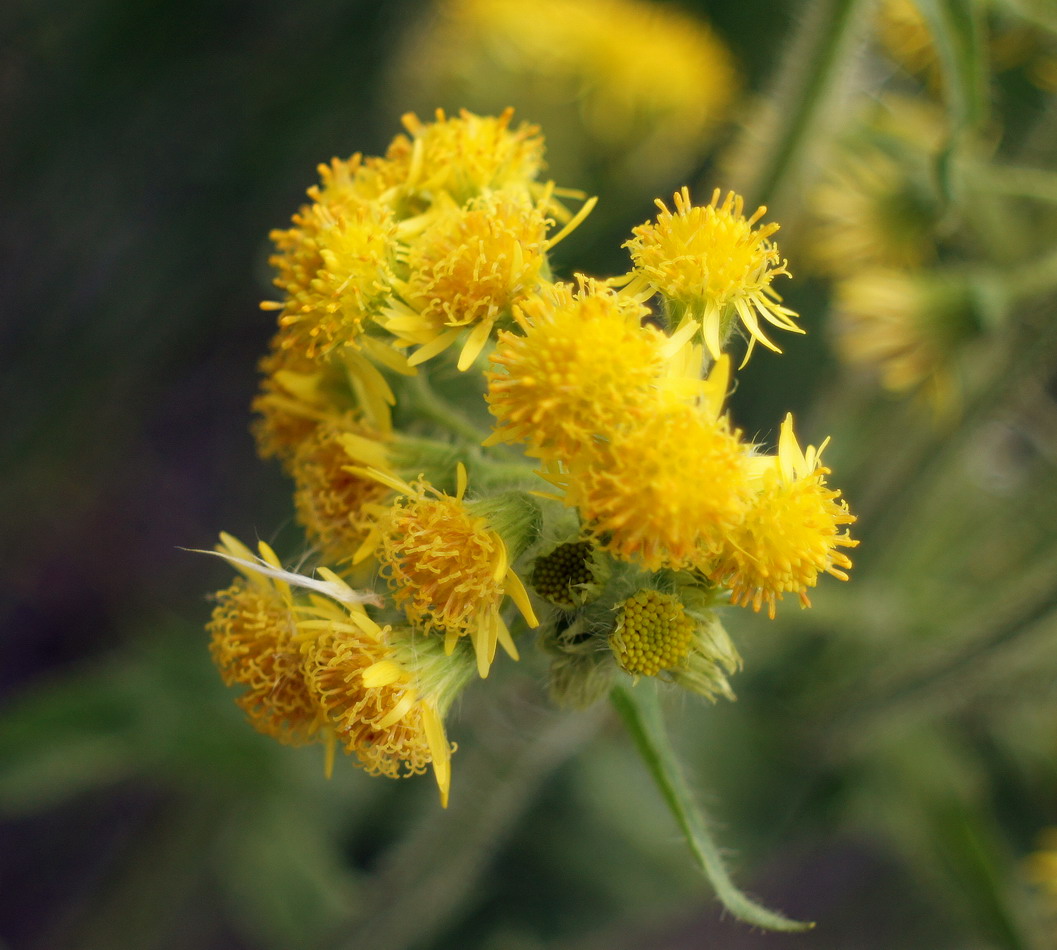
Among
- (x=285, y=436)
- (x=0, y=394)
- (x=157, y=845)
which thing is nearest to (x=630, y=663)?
(x=285, y=436)

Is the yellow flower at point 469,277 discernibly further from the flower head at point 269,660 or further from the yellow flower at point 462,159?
the flower head at point 269,660

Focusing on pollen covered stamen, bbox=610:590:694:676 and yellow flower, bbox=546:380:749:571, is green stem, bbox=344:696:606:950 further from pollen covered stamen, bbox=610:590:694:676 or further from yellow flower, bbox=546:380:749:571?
yellow flower, bbox=546:380:749:571

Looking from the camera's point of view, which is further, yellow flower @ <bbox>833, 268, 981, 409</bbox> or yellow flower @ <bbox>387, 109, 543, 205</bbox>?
yellow flower @ <bbox>833, 268, 981, 409</bbox>

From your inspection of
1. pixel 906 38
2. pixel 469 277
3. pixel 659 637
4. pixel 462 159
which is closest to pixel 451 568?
pixel 659 637

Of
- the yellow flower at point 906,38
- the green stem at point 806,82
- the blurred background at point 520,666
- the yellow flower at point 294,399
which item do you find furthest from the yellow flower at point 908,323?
the yellow flower at point 294,399

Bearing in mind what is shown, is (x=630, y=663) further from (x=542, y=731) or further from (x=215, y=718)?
(x=215, y=718)

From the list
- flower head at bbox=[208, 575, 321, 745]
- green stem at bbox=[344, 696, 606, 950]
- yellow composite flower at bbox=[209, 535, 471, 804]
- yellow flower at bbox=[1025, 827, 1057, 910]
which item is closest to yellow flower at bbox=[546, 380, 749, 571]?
yellow composite flower at bbox=[209, 535, 471, 804]

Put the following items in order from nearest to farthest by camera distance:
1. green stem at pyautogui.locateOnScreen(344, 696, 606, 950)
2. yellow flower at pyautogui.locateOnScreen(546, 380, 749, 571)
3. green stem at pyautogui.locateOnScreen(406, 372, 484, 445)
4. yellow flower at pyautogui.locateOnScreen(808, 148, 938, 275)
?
1. yellow flower at pyautogui.locateOnScreen(546, 380, 749, 571)
2. green stem at pyautogui.locateOnScreen(406, 372, 484, 445)
3. green stem at pyautogui.locateOnScreen(344, 696, 606, 950)
4. yellow flower at pyautogui.locateOnScreen(808, 148, 938, 275)
